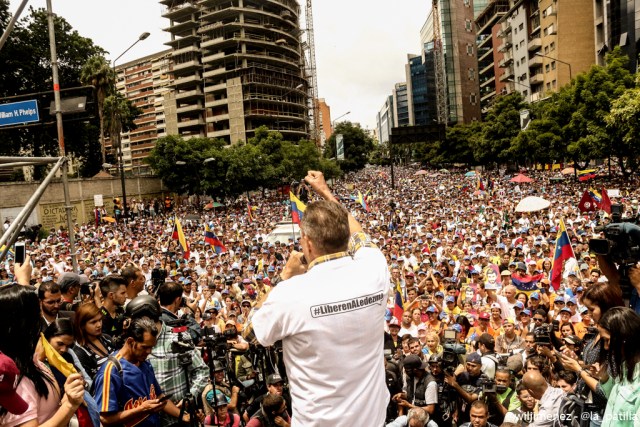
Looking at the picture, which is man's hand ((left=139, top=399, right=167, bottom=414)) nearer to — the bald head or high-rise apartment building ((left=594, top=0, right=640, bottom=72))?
the bald head

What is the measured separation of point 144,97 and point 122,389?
376 feet

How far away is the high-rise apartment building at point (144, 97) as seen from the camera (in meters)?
103

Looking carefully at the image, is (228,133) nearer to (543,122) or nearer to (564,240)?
(543,122)

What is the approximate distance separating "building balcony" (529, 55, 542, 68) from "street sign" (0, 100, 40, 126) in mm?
62315

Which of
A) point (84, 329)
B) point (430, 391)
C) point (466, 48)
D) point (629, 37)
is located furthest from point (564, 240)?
point (466, 48)

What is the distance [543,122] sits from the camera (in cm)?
3838

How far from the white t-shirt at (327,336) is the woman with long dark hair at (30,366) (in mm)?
965

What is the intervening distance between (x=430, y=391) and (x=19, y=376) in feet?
11.8

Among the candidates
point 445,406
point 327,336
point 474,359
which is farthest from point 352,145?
point 327,336

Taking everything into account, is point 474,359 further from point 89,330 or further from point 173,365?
point 89,330

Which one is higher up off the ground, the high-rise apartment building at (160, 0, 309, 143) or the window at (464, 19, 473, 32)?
the window at (464, 19, 473, 32)

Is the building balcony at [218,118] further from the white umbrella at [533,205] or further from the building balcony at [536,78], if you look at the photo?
the white umbrella at [533,205]

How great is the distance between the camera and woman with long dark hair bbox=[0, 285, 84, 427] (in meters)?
2.35

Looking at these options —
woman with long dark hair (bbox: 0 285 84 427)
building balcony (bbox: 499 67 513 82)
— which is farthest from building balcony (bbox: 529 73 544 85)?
woman with long dark hair (bbox: 0 285 84 427)
